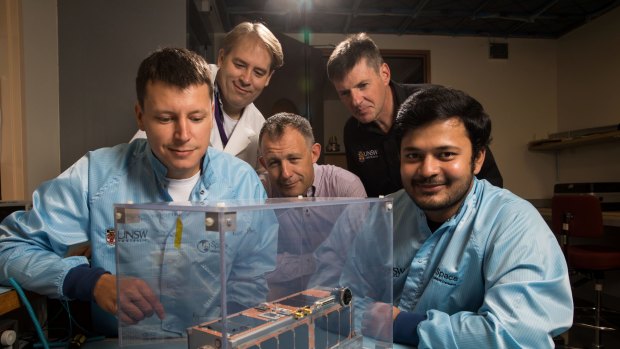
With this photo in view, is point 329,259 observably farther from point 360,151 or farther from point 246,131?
point 360,151

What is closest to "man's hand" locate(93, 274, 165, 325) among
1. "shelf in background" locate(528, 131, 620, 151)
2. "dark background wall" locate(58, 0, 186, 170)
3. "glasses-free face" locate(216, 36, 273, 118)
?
"glasses-free face" locate(216, 36, 273, 118)

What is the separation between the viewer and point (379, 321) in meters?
0.92

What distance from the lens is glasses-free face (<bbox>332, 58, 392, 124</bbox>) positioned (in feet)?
6.09

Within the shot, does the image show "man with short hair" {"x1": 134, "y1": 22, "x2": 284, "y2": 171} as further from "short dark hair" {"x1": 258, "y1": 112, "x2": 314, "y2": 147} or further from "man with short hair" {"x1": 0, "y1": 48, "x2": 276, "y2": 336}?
"man with short hair" {"x1": 0, "y1": 48, "x2": 276, "y2": 336}

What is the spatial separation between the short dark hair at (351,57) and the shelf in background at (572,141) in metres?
3.14

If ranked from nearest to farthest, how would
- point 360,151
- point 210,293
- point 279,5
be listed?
point 210,293 → point 360,151 → point 279,5

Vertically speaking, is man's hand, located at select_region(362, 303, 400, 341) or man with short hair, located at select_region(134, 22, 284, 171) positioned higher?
man with short hair, located at select_region(134, 22, 284, 171)

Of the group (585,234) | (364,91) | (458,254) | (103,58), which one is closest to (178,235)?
(458,254)

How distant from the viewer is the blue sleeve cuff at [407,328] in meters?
0.90

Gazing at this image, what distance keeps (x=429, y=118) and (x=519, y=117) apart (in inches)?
175

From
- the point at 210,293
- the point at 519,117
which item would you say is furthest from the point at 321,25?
the point at 210,293

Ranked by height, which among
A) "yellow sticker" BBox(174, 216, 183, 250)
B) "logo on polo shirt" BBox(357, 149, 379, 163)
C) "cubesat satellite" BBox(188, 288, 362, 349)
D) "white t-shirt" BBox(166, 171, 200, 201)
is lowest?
"cubesat satellite" BBox(188, 288, 362, 349)

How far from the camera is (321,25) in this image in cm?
458

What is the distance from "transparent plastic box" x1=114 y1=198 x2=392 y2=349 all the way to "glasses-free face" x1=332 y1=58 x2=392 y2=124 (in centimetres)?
101
